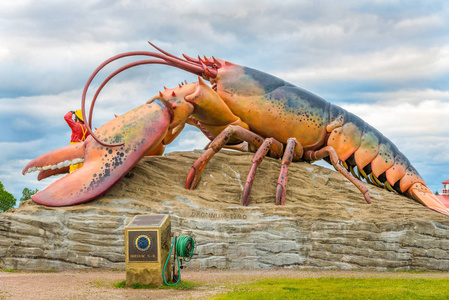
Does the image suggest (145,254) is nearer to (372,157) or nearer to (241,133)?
(241,133)

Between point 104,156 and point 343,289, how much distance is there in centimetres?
521

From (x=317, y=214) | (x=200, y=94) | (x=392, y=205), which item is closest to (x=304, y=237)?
(x=317, y=214)

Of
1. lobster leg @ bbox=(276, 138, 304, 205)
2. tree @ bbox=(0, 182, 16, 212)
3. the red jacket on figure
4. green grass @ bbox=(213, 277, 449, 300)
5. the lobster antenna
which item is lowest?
tree @ bbox=(0, 182, 16, 212)

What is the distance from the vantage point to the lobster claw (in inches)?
370

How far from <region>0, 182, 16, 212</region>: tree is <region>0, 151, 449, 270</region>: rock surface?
1451 centimetres

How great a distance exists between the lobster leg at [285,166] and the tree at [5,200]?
16.0 metres

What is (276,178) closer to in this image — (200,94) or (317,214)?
(317,214)

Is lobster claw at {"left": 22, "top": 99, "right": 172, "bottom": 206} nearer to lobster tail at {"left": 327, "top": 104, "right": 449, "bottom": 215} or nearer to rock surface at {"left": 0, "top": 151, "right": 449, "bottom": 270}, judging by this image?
rock surface at {"left": 0, "top": 151, "right": 449, "bottom": 270}

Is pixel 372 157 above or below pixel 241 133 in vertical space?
below

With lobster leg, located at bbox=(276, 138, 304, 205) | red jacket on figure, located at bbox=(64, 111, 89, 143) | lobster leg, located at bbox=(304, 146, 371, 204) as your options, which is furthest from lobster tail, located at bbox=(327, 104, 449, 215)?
red jacket on figure, located at bbox=(64, 111, 89, 143)

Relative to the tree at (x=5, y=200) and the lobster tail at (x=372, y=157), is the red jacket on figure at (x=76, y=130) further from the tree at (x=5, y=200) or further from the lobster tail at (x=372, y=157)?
the tree at (x=5, y=200)

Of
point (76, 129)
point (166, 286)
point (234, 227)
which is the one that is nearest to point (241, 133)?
point (234, 227)

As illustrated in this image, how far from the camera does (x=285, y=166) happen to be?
1070cm

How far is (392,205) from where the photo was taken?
11.0 m
